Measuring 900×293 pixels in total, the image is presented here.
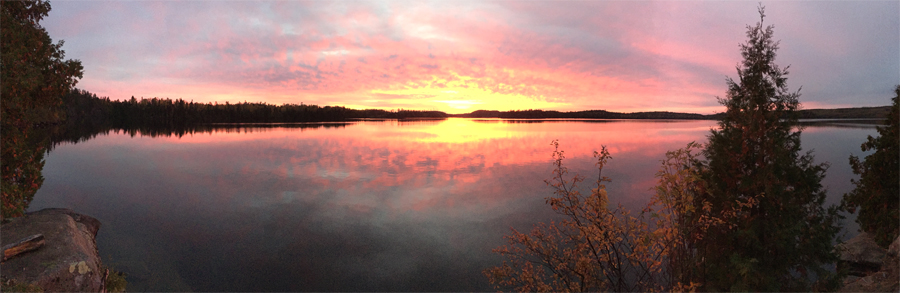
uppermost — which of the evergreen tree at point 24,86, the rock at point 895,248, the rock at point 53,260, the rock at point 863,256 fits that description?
the evergreen tree at point 24,86

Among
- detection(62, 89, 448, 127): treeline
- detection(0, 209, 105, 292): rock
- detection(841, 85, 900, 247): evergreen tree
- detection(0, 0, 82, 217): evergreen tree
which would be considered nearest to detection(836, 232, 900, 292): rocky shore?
detection(841, 85, 900, 247): evergreen tree

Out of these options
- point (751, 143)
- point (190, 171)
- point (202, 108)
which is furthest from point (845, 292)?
point (202, 108)

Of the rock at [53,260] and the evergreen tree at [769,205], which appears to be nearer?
the rock at [53,260]

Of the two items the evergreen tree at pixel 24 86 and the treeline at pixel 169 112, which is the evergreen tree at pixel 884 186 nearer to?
the evergreen tree at pixel 24 86

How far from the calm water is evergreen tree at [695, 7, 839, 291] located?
3.28 m

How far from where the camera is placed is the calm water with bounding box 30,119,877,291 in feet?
39.8

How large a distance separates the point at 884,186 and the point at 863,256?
8.81ft

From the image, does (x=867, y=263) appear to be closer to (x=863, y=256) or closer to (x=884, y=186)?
(x=863, y=256)

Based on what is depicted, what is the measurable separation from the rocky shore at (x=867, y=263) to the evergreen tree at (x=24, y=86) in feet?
77.0

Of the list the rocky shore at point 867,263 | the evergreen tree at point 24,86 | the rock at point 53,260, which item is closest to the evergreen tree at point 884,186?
the rocky shore at point 867,263

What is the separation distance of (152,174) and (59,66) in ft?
75.8

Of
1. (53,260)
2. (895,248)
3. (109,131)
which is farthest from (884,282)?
(109,131)

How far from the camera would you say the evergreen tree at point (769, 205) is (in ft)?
37.0

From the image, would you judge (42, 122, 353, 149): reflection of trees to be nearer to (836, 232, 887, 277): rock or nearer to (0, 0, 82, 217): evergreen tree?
(0, 0, 82, 217): evergreen tree
